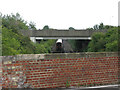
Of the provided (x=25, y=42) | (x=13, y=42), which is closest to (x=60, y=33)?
(x=25, y=42)

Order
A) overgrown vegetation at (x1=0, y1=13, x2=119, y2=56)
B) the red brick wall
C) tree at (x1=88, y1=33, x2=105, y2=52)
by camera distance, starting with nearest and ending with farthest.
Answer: the red brick wall
overgrown vegetation at (x1=0, y1=13, x2=119, y2=56)
tree at (x1=88, y1=33, x2=105, y2=52)

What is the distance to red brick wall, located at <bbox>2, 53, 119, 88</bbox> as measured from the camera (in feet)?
Result: 17.1

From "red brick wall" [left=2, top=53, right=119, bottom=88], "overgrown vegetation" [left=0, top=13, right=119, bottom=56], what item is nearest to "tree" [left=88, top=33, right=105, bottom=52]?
"overgrown vegetation" [left=0, top=13, right=119, bottom=56]

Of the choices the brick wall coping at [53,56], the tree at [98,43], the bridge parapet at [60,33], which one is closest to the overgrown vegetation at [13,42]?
the brick wall coping at [53,56]

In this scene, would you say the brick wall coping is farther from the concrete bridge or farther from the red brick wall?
the concrete bridge

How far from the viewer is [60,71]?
5469 mm

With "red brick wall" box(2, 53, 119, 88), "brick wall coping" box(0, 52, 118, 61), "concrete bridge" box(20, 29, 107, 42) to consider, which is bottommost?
"red brick wall" box(2, 53, 119, 88)

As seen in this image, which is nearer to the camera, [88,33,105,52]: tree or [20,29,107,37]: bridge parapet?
[88,33,105,52]: tree

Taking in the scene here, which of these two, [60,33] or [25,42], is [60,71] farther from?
[60,33]

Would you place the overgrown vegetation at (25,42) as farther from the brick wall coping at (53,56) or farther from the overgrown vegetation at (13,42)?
the brick wall coping at (53,56)

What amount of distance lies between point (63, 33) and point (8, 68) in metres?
46.3

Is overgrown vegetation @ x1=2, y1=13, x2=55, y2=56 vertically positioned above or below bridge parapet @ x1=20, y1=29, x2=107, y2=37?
below

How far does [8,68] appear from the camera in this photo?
5188 millimetres

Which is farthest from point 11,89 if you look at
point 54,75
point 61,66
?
point 61,66
